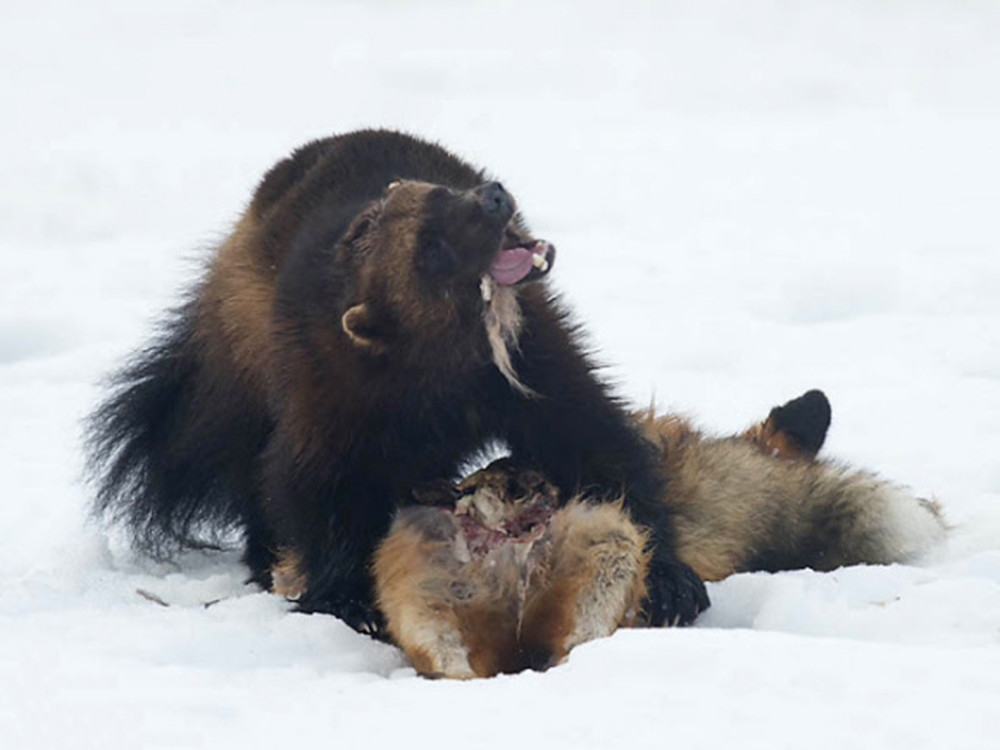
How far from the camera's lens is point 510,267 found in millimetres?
3467

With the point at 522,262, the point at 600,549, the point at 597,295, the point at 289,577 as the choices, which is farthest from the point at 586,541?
the point at 597,295

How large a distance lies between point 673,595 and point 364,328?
0.82 m

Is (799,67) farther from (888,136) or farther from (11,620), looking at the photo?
(11,620)

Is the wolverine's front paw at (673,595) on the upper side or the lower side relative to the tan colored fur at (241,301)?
lower

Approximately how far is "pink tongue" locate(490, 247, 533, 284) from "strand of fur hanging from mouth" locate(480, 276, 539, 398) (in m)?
0.02

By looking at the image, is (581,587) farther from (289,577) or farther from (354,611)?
(289,577)

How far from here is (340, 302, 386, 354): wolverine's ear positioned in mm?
3422

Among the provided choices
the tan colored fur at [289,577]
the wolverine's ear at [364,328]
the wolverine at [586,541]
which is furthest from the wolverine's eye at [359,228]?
the tan colored fur at [289,577]

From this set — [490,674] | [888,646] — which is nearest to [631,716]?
[888,646]

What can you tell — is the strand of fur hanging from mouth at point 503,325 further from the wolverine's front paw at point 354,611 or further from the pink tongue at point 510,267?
the wolverine's front paw at point 354,611

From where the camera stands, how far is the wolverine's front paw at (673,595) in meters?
3.30

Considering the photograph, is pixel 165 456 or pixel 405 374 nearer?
pixel 405 374

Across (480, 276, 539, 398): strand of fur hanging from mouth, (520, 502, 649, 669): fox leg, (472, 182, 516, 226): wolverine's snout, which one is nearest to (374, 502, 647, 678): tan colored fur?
(520, 502, 649, 669): fox leg

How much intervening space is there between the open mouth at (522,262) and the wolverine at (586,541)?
0.40 meters
